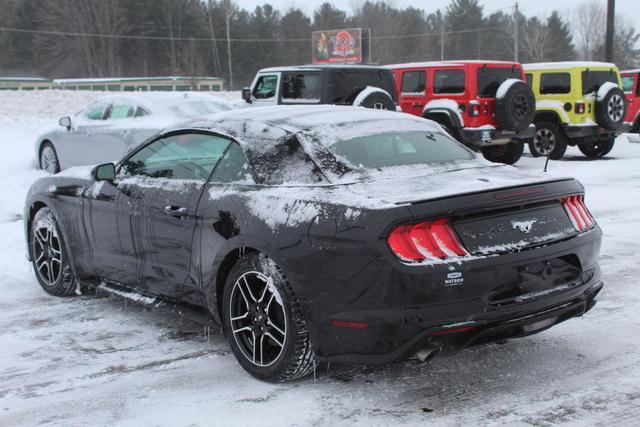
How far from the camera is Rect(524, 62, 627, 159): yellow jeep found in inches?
623

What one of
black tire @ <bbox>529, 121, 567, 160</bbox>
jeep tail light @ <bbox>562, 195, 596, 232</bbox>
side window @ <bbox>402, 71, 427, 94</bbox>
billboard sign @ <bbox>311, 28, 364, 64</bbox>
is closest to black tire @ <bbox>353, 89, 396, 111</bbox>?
side window @ <bbox>402, 71, 427, 94</bbox>

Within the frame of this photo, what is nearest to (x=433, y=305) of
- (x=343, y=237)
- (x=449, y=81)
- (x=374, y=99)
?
(x=343, y=237)

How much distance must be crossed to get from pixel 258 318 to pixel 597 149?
14.7 meters

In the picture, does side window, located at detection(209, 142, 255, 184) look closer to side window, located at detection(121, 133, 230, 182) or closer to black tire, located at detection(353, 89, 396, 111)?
side window, located at detection(121, 133, 230, 182)

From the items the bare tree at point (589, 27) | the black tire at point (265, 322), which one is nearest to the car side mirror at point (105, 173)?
the black tire at point (265, 322)

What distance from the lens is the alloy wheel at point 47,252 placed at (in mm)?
5926

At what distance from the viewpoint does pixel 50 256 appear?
19.7 feet

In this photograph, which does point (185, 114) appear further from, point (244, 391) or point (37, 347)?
point (244, 391)

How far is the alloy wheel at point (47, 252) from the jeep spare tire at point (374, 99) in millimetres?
7429

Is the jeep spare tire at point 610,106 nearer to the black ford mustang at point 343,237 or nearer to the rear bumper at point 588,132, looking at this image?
the rear bumper at point 588,132

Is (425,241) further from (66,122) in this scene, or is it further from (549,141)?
(549,141)

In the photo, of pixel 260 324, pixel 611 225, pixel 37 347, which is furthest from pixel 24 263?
pixel 611 225

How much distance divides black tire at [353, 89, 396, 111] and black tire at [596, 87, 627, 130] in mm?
5265

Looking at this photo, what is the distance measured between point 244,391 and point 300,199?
1035mm
